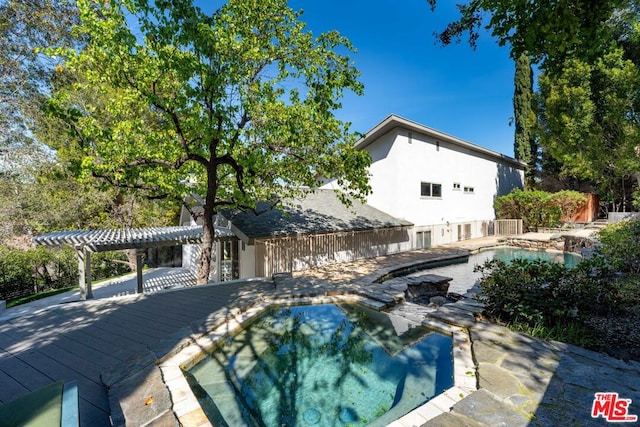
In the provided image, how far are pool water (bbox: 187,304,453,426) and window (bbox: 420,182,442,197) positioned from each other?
1306 cm

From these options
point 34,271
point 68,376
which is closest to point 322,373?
point 68,376

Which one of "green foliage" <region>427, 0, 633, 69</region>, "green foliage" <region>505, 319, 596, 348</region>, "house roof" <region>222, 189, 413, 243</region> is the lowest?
"green foliage" <region>505, 319, 596, 348</region>

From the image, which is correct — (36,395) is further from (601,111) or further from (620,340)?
(601,111)

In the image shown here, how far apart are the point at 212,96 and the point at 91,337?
631 centimetres

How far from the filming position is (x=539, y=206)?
2159cm

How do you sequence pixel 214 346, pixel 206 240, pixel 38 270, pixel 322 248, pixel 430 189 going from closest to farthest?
pixel 214 346, pixel 206 240, pixel 322 248, pixel 38 270, pixel 430 189

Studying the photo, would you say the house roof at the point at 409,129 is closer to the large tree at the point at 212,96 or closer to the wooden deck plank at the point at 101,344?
the large tree at the point at 212,96

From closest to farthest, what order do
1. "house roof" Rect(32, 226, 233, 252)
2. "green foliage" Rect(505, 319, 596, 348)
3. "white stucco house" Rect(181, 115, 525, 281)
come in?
"green foliage" Rect(505, 319, 596, 348) → "house roof" Rect(32, 226, 233, 252) → "white stucco house" Rect(181, 115, 525, 281)

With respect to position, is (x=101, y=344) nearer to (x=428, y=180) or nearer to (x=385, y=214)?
(x=385, y=214)

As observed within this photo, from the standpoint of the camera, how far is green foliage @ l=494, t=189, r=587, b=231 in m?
21.3

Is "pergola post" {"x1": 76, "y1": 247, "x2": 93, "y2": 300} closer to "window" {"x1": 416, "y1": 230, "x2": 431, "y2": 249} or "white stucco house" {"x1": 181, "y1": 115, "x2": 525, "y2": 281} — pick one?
"white stucco house" {"x1": 181, "y1": 115, "x2": 525, "y2": 281}

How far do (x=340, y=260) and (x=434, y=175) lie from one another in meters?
9.26

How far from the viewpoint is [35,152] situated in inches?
495

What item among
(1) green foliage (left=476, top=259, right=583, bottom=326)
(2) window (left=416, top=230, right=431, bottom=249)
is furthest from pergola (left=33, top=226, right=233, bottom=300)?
(2) window (left=416, top=230, right=431, bottom=249)
